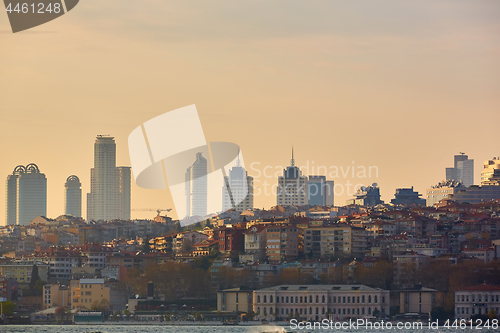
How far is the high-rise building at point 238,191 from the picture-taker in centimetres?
9258

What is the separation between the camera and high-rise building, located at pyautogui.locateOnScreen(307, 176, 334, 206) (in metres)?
104

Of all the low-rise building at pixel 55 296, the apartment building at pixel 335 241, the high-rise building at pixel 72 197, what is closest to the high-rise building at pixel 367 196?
the high-rise building at pixel 72 197

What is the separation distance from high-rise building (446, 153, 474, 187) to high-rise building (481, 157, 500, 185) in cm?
769

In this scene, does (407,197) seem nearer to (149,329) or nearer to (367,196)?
(367,196)

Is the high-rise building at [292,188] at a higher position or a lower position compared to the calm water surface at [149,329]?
higher

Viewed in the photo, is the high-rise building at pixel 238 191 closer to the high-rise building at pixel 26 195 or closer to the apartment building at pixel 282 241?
the high-rise building at pixel 26 195

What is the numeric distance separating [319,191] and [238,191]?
1288 centimetres

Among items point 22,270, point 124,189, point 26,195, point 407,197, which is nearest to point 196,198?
point 407,197

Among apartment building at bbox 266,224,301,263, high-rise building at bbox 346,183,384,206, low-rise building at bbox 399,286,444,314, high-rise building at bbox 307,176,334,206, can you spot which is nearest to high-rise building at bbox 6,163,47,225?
high-rise building at bbox 307,176,334,206

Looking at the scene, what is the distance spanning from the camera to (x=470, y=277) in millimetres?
41438

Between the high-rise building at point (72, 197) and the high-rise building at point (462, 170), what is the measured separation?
37.4 m

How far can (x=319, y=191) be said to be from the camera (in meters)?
105

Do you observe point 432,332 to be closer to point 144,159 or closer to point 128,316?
point 128,316

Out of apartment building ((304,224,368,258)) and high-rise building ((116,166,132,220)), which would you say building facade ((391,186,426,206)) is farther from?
high-rise building ((116,166,132,220))
